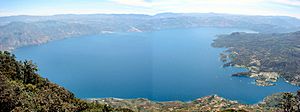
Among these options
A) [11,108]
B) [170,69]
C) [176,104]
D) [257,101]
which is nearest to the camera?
[11,108]

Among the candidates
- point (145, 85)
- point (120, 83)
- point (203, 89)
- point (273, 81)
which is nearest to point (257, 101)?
point (203, 89)

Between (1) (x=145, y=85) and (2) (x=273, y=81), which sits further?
(2) (x=273, y=81)

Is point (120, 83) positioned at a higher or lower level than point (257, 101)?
higher

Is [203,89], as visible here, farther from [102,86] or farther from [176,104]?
[102,86]

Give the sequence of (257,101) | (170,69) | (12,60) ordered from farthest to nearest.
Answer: (170,69) → (257,101) → (12,60)

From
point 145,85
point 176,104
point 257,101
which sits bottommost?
point 257,101

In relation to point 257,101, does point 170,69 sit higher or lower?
higher

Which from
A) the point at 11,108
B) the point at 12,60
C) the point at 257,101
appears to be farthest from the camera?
the point at 257,101

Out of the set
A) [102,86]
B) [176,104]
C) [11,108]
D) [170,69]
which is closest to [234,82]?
[170,69]

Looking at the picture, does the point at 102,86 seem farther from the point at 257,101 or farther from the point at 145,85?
the point at 257,101
